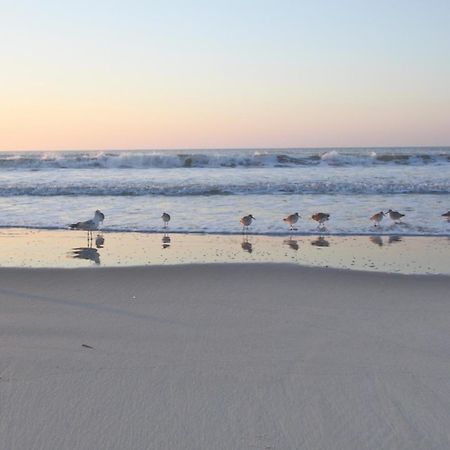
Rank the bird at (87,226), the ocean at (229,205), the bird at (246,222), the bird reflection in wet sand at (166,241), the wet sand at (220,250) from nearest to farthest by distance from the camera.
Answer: the wet sand at (220,250) → the bird reflection in wet sand at (166,241) → the bird at (87,226) → the bird at (246,222) → the ocean at (229,205)

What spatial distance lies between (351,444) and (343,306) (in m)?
3.05

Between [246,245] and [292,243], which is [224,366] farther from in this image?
[292,243]

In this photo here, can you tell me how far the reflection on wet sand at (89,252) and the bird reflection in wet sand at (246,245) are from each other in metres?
2.47

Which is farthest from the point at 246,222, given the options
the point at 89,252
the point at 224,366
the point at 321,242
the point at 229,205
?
the point at 224,366

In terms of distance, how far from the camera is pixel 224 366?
179 inches

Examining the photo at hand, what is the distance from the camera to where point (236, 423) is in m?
3.65

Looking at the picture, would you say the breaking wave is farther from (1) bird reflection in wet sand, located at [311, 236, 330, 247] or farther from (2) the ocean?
(1) bird reflection in wet sand, located at [311, 236, 330, 247]

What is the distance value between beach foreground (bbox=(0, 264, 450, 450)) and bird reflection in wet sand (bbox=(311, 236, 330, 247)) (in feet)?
12.5

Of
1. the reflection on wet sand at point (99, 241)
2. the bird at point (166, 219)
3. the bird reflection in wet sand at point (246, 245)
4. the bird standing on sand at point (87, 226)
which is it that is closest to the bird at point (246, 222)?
the bird reflection in wet sand at point (246, 245)

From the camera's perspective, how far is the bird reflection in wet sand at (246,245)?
10836mm

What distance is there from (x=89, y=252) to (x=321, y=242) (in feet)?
13.7

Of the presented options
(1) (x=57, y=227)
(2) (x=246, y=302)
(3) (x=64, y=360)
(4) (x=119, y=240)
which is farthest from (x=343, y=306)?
(1) (x=57, y=227)

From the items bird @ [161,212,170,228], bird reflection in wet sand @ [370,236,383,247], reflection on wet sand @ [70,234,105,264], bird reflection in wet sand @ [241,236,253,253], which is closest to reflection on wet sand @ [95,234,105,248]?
reflection on wet sand @ [70,234,105,264]

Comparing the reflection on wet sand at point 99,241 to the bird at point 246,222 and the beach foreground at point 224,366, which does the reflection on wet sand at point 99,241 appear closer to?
the bird at point 246,222
